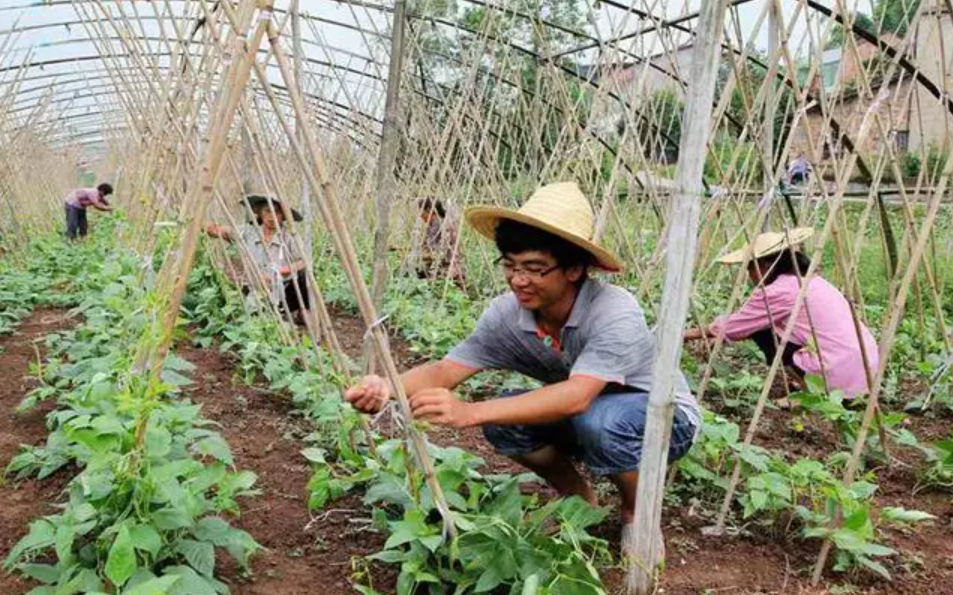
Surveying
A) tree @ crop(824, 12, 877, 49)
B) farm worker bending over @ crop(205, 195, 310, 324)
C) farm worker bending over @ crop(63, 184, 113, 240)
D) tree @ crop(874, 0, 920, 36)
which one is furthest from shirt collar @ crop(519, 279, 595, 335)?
farm worker bending over @ crop(63, 184, 113, 240)

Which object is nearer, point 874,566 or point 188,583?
point 188,583

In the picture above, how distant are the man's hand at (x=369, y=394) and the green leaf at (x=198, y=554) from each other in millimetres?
342

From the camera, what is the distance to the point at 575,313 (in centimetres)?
172

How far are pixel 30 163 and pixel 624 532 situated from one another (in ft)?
32.9

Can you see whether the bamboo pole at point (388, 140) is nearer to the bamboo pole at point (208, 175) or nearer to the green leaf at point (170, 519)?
the bamboo pole at point (208, 175)

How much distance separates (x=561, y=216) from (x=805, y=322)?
5.32 ft

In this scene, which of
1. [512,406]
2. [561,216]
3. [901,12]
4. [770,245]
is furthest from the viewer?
[901,12]

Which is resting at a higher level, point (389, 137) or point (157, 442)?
point (389, 137)

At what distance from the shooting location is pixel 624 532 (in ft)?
5.86

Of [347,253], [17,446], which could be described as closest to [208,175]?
[347,253]

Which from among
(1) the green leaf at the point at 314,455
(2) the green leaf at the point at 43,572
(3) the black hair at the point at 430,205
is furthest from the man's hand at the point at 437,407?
(3) the black hair at the point at 430,205

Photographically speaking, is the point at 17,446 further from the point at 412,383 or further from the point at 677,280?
the point at 677,280

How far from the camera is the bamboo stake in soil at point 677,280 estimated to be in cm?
121

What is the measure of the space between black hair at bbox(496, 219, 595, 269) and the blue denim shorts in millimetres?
289
